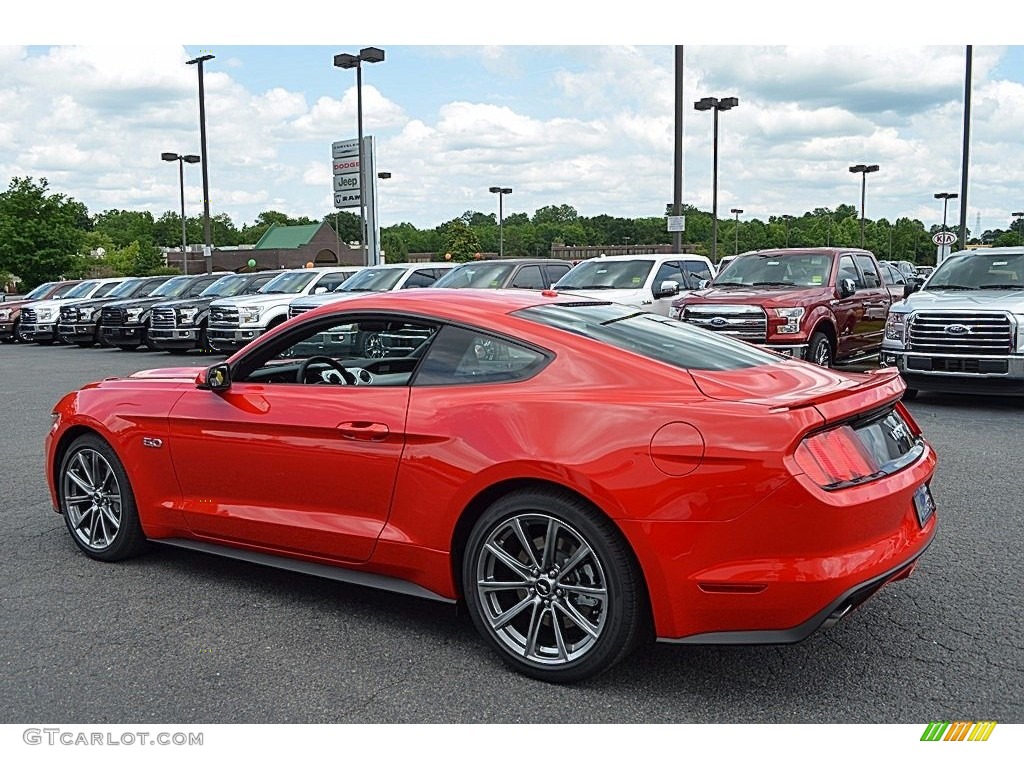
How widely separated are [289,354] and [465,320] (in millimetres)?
1436

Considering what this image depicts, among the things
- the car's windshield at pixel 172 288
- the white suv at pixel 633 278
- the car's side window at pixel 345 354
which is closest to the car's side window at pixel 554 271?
the white suv at pixel 633 278

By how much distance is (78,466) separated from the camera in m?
5.68

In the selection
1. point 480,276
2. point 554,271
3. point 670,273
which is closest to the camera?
point 670,273

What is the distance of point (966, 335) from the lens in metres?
10.9

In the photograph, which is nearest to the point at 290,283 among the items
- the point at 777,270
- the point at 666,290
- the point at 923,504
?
the point at 666,290

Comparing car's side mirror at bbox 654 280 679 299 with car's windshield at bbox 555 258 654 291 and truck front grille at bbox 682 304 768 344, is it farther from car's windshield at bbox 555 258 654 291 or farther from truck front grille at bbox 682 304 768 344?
car's windshield at bbox 555 258 654 291

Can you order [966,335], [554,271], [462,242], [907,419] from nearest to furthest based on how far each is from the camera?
1. [907,419]
2. [966,335]
3. [554,271]
4. [462,242]

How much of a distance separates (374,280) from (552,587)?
17.1m

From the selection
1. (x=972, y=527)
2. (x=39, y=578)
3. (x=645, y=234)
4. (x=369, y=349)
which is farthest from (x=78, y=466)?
(x=645, y=234)

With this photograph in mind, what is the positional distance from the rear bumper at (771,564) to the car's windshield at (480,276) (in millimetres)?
14022

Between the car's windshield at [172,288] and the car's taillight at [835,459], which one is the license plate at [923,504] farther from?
the car's windshield at [172,288]
